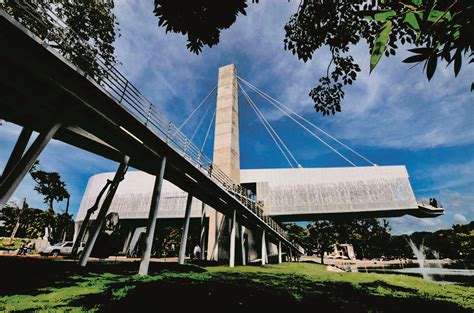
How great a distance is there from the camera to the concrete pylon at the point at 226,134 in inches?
1016

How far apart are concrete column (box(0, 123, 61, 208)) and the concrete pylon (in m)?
19.7

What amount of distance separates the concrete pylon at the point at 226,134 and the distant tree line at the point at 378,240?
103 ft

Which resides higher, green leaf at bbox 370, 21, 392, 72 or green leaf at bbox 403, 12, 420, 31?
green leaf at bbox 403, 12, 420, 31

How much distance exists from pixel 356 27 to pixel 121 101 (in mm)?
8808

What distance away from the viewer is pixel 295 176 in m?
38.7

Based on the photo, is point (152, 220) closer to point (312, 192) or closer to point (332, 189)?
point (312, 192)

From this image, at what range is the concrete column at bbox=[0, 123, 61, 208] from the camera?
22.0 feet

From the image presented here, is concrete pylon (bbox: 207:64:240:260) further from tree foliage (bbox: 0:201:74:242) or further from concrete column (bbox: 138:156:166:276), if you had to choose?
tree foliage (bbox: 0:201:74:242)

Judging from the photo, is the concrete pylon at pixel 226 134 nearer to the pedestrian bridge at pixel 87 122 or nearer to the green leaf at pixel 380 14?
the pedestrian bridge at pixel 87 122

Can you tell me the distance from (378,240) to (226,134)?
6057cm

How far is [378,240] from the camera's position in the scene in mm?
64938

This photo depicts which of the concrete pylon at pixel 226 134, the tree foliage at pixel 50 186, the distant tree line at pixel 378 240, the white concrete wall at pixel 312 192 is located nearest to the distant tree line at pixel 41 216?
the tree foliage at pixel 50 186

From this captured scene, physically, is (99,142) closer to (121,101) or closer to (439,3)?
(121,101)

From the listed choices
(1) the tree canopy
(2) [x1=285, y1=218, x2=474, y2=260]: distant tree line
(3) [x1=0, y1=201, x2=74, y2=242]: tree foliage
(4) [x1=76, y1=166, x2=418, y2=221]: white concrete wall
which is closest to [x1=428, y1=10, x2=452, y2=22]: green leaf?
(1) the tree canopy
